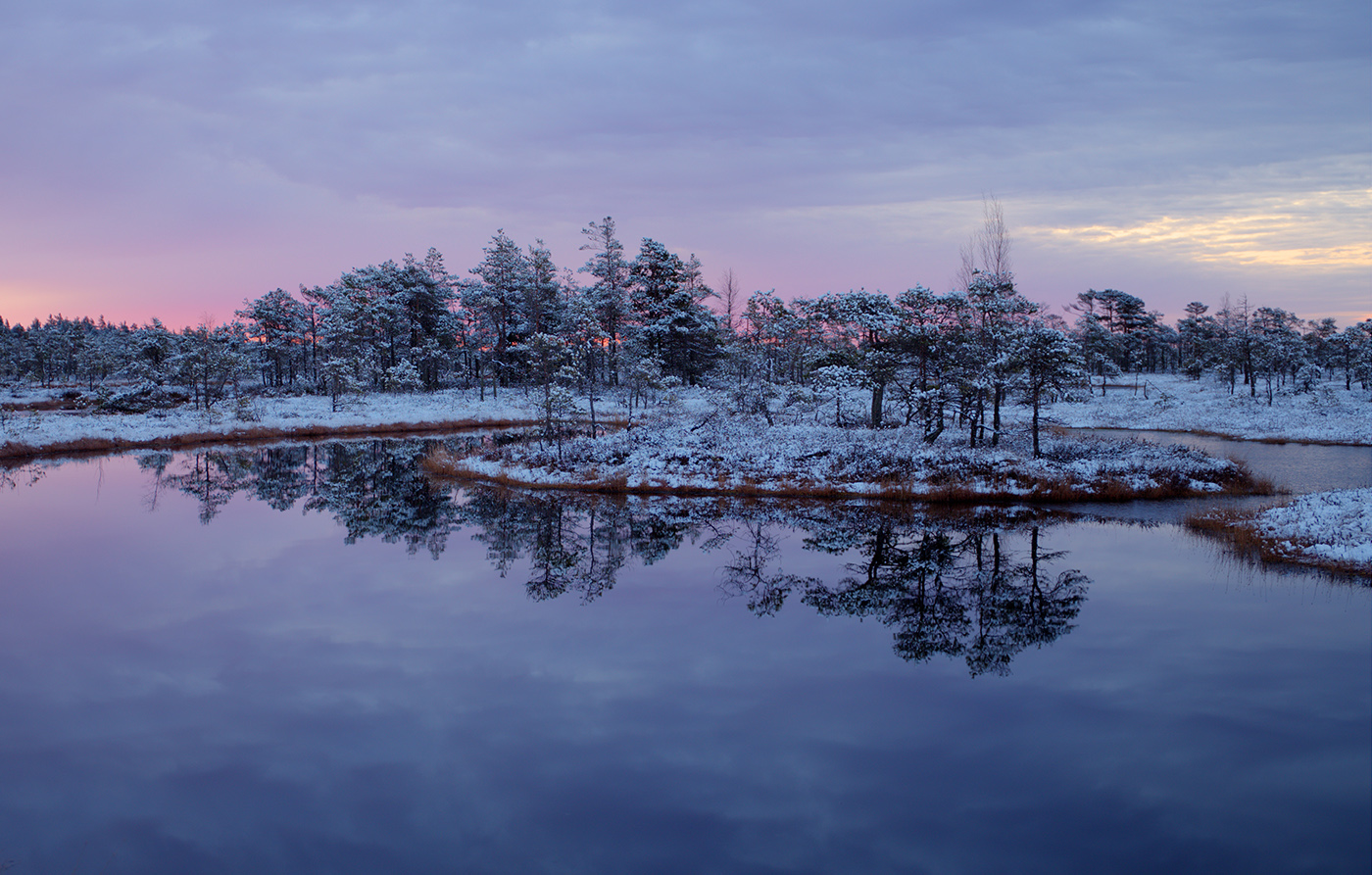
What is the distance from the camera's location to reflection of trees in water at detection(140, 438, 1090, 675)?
1339 centimetres

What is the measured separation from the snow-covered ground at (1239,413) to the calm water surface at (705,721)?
2968 cm

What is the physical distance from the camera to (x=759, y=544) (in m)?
19.4

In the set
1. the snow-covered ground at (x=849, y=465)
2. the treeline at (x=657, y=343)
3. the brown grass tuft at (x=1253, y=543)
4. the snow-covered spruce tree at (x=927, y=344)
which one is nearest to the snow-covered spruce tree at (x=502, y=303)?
the treeline at (x=657, y=343)

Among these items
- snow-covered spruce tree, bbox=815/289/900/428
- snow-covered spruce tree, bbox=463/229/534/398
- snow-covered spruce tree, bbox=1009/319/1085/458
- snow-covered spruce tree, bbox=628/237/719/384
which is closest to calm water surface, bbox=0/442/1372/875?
snow-covered spruce tree, bbox=1009/319/1085/458

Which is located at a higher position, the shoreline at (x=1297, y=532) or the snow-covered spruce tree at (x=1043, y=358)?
the snow-covered spruce tree at (x=1043, y=358)

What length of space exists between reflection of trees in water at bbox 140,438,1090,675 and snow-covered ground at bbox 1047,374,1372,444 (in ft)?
81.0

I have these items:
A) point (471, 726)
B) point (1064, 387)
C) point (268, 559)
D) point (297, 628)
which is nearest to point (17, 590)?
point (268, 559)

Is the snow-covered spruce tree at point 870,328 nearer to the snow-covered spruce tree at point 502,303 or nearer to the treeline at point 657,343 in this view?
the treeline at point 657,343

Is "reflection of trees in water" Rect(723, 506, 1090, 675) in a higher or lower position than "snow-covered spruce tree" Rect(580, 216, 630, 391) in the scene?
lower

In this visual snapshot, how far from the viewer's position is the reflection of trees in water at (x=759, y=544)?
13.4m

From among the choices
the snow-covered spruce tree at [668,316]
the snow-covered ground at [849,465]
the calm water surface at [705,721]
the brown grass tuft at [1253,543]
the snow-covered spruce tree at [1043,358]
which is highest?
the snow-covered spruce tree at [668,316]

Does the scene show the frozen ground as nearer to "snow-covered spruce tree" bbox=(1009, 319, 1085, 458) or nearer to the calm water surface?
the calm water surface

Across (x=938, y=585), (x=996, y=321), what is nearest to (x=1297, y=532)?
(x=938, y=585)

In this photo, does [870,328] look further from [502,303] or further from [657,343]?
[502,303]
